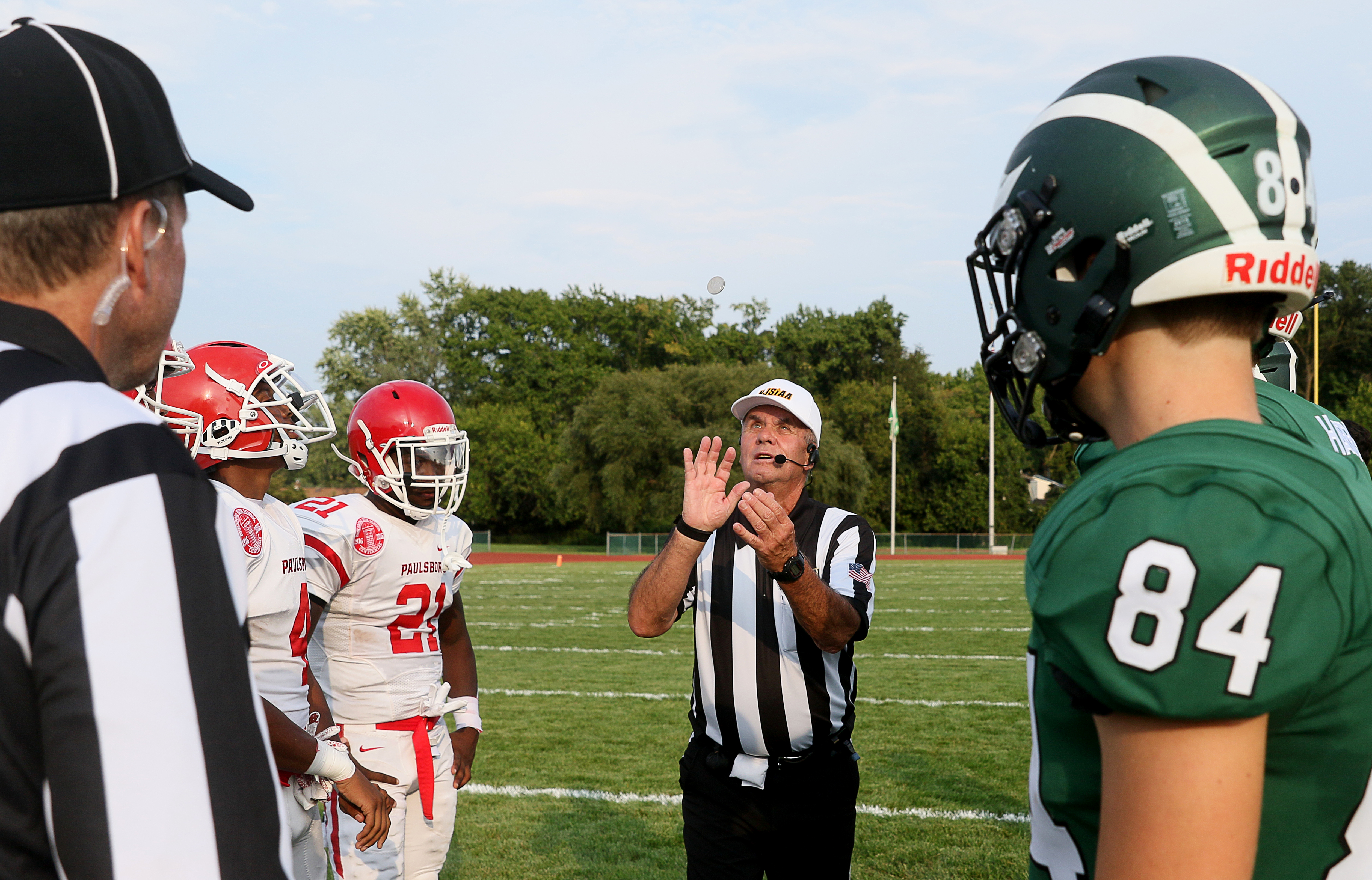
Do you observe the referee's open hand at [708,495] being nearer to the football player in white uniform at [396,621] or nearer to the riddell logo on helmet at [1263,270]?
the football player in white uniform at [396,621]

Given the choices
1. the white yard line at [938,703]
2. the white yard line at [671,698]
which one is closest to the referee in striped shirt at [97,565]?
the white yard line at [671,698]

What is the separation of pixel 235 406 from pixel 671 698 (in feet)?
23.5

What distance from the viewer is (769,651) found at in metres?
3.72

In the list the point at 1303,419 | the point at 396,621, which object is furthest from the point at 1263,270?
the point at 396,621

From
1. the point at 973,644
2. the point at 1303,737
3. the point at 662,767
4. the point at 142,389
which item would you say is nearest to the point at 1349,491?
the point at 1303,737

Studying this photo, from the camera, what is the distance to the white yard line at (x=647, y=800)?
611 centimetres

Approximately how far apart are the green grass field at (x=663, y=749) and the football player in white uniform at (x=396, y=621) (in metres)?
1.64

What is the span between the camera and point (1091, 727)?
129cm

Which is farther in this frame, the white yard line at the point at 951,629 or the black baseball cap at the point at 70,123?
the white yard line at the point at 951,629

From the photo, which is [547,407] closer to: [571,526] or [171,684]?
[571,526]

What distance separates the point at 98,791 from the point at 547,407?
196ft

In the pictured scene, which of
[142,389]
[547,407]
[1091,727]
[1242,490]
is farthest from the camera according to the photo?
[547,407]

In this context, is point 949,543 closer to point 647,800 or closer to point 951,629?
point 951,629

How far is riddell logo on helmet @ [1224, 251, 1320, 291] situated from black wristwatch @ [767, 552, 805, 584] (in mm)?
2133
